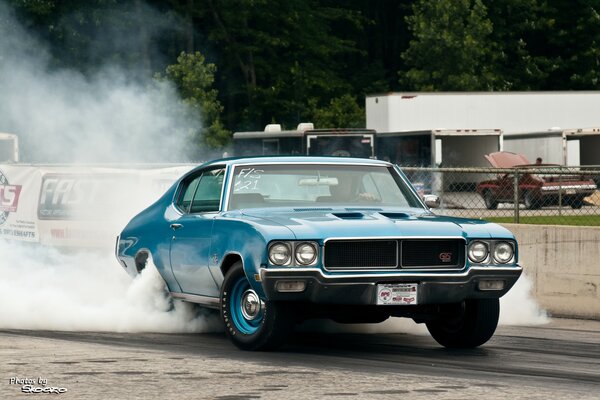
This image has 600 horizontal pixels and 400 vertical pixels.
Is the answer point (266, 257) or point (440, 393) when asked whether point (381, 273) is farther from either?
point (440, 393)

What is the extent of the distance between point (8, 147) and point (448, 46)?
24.2 meters

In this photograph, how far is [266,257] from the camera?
9984 millimetres

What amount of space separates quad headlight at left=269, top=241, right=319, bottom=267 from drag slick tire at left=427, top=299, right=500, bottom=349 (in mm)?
1300

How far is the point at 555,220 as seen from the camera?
1731cm

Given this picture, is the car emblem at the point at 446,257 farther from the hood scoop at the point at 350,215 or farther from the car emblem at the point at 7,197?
the car emblem at the point at 7,197

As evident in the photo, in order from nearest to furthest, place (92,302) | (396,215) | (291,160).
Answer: (396,215) < (291,160) < (92,302)

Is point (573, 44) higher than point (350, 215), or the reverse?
point (573, 44)

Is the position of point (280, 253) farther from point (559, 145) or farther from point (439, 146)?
point (559, 145)

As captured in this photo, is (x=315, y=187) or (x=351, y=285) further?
(x=315, y=187)

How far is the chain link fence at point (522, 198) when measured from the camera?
53.9 feet

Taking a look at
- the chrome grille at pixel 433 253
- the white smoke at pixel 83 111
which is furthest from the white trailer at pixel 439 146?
the chrome grille at pixel 433 253

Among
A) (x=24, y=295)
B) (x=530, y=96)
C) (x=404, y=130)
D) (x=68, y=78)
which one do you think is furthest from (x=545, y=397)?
(x=68, y=78)

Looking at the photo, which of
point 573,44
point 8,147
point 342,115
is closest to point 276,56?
point 342,115

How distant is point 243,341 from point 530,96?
3391 cm
